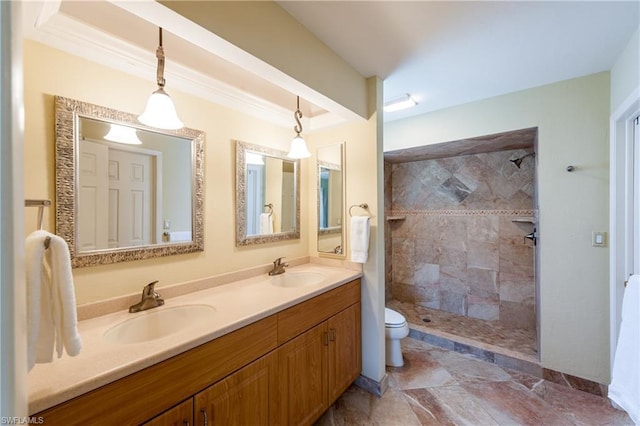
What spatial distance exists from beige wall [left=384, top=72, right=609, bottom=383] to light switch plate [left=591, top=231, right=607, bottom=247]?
0.03 metres

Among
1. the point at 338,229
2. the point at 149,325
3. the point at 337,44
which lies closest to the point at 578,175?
the point at 338,229

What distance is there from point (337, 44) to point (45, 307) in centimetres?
182

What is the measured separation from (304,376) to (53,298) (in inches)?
49.4

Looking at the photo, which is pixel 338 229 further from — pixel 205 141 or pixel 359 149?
pixel 205 141

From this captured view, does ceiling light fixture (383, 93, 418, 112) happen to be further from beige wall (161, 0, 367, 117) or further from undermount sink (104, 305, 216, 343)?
undermount sink (104, 305, 216, 343)

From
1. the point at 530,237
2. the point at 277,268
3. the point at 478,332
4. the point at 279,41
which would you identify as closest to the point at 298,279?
the point at 277,268

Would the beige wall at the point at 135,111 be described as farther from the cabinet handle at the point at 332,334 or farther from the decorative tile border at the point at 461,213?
the decorative tile border at the point at 461,213

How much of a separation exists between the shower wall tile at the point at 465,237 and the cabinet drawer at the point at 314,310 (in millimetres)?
1892

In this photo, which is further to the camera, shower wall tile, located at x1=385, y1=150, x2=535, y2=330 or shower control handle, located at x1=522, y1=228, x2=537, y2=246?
shower wall tile, located at x1=385, y1=150, x2=535, y2=330

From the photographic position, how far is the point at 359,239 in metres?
1.95

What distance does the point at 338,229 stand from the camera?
220 cm

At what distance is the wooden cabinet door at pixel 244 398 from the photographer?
1021 mm

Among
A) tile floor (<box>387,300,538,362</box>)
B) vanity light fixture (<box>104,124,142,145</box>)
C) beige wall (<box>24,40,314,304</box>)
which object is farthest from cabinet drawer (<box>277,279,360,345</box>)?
tile floor (<box>387,300,538,362</box>)

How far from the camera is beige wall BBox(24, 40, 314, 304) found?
1056 mm
